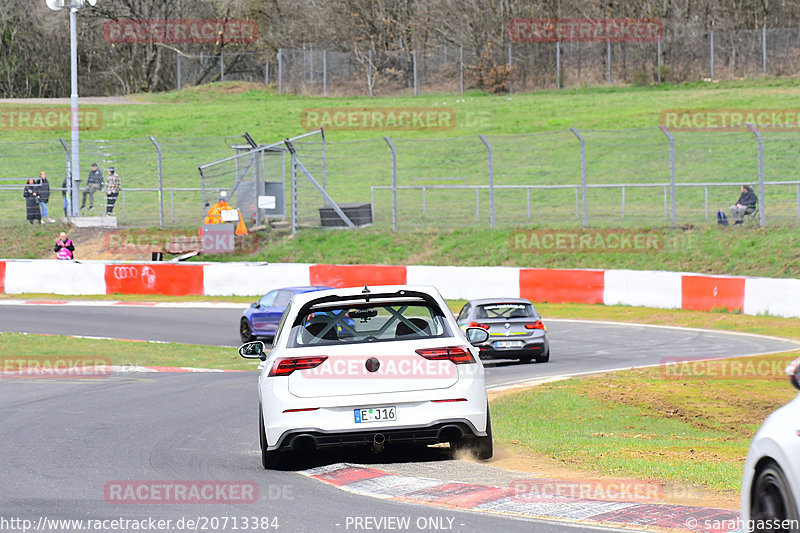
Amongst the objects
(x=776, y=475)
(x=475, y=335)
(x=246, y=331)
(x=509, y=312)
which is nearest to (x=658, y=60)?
(x=246, y=331)

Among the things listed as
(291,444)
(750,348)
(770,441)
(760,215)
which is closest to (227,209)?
(760,215)

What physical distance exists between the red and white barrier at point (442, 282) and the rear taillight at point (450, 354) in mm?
16439

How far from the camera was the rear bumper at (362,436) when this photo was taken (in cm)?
854

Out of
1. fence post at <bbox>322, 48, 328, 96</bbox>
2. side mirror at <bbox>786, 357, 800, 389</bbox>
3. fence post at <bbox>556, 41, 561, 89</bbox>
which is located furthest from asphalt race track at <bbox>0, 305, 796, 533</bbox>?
fence post at <bbox>322, 48, 328, 96</bbox>

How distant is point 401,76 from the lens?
6219cm

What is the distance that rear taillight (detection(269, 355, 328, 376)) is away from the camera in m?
8.61

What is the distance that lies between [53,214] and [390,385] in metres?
35.5

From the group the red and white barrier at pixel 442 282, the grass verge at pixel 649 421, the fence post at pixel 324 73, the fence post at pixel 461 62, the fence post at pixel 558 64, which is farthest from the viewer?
the fence post at pixel 324 73

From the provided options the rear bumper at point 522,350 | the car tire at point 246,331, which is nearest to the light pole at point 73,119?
the car tire at point 246,331

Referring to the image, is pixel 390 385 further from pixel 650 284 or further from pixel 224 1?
pixel 224 1

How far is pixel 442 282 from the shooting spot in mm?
29406

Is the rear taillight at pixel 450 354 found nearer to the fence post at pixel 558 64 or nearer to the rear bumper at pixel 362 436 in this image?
the rear bumper at pixel 362 436

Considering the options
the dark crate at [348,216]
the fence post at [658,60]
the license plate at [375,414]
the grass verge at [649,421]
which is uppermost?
the fence post at [658,60]

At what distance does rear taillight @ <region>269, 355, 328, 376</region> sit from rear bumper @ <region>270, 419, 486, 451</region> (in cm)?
46
